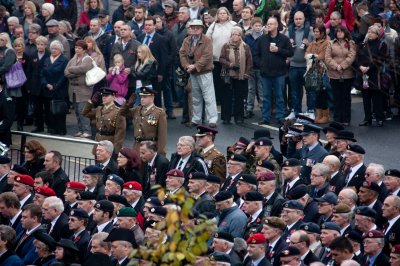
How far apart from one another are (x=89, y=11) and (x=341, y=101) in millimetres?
6293

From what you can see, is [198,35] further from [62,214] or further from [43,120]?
[62,214]

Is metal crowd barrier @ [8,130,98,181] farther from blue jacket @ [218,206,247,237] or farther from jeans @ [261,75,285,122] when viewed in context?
blue jacket @ [218,206,247,237]

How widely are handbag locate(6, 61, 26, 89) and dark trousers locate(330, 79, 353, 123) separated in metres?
5.86

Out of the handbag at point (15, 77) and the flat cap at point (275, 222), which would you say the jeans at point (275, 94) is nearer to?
the handbag at point (15, 77)

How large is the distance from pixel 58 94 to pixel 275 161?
6.58 metres

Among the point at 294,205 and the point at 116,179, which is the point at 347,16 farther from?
the point at 294,205

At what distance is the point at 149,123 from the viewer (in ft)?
Result: 79.9

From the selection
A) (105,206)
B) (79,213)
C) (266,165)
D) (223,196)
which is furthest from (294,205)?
(79,213)

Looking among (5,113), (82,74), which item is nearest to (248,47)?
(82,74)

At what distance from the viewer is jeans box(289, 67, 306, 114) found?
2795 centimetres

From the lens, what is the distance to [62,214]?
20844 mm

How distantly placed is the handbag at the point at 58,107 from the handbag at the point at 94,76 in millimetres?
664

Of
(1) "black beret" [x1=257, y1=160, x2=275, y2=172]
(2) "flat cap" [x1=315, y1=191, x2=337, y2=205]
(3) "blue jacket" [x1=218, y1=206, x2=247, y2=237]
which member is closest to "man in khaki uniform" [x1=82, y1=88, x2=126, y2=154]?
(1) "black beret" [x1=257, y1=160, x2=275, y2=172]

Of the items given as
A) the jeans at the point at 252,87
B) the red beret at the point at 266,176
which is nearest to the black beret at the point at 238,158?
the red beret at the point at 266,176
